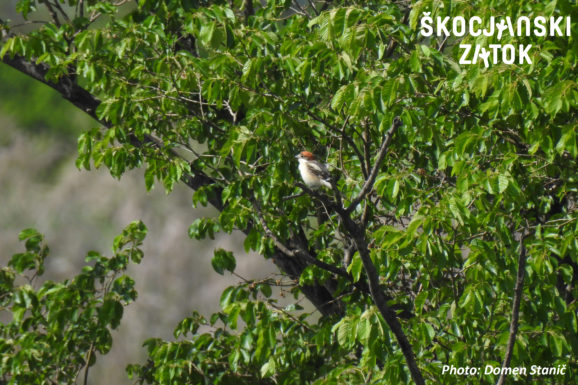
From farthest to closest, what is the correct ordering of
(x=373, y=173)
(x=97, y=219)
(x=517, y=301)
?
(x=97, y=219)
(x=517, y=301)
(x=373, y=173)

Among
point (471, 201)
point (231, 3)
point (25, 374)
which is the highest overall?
point (231, 3)

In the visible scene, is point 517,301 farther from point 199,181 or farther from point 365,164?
point 199,181

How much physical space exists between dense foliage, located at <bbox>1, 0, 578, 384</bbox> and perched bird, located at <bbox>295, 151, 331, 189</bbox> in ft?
0.39

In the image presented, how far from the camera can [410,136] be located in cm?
505

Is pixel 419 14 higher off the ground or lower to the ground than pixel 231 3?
lower

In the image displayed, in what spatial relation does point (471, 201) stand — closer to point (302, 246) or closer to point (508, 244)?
point (508, 244)

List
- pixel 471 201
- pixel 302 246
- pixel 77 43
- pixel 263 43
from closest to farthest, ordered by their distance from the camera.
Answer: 1. pixel 471 201
2. pixel 263 43
3. pixel 77 43
4. pixel 302 246

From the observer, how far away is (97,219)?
17.1 metres

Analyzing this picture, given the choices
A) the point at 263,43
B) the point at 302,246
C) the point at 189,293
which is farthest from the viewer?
the point at 189,293

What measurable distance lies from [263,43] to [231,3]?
231 centimetres

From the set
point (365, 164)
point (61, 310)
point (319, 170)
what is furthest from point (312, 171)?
point (61, 310)

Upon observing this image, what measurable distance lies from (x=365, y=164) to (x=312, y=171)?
0.37 m

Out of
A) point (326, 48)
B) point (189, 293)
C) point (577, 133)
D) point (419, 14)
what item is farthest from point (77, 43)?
point (189, 293)

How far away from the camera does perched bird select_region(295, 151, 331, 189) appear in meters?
5.36
